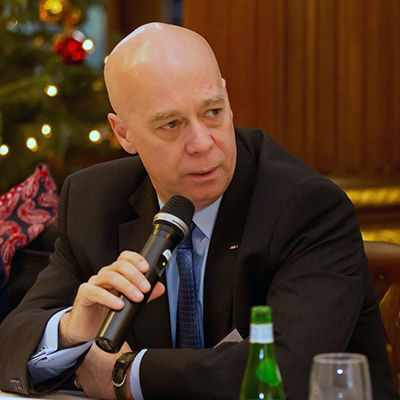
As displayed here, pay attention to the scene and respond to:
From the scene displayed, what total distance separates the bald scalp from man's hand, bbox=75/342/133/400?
0.56 meters

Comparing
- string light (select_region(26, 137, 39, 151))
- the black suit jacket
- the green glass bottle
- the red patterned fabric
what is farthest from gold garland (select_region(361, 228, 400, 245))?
the green glass bottle

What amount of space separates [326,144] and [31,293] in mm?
2436

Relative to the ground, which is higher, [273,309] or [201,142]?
[201,142]

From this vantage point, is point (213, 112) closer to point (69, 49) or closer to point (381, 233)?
point (381, 233)

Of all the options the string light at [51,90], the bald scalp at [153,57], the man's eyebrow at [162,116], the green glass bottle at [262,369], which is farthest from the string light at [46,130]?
the green glass bottle at [262,369]

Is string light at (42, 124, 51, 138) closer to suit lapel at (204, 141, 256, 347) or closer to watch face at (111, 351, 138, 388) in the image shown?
suit lapel at (204, 141, 256, 347)

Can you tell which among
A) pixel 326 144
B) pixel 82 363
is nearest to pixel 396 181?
pixel 326 144

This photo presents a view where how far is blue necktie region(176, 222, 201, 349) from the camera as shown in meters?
1.82

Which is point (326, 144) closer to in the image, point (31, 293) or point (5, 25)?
point (5, 25)

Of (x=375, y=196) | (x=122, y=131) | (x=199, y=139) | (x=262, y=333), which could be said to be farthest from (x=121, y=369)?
(x=375, y=196)

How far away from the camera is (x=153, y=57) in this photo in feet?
5.72

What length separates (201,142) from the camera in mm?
1692

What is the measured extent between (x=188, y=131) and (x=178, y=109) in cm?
Result: 5

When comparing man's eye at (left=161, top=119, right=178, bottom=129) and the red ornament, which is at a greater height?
Result: man's eye at (left=161, top=119, right=178, bottom=129)
